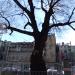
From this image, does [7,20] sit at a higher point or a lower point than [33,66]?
higher

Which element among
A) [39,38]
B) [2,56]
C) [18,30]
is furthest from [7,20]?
[2,56]

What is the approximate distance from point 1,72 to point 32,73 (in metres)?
3.34

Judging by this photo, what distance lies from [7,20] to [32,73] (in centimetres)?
576

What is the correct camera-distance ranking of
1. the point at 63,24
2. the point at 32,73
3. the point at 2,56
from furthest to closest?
1. the point at 2,56
2. the point at 63,24
3. the point at 32,73

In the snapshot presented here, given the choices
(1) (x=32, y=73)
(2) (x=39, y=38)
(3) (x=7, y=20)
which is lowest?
(1) (x=32, y=73)

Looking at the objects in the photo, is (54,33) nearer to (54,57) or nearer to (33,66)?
(33,66)

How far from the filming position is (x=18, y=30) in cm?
2125

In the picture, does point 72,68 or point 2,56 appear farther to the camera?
point 2,56

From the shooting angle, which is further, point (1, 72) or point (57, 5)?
point (57, 5)

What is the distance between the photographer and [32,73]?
17.7 m

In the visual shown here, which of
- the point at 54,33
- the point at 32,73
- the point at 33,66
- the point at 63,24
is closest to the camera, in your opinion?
the point at 32,73

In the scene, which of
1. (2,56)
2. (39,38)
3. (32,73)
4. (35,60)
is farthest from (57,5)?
(2,56)

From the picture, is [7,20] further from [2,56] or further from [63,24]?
[2,56]

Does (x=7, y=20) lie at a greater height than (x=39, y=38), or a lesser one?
greater
